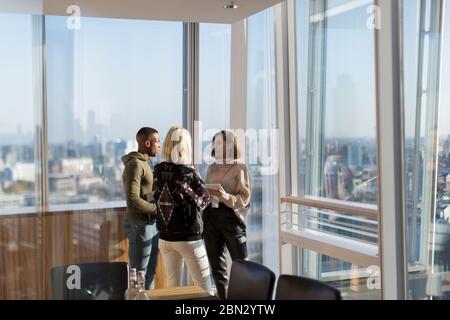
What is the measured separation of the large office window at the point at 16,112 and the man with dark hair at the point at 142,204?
1.47 metres

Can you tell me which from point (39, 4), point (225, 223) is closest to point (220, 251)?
point (225, 223)

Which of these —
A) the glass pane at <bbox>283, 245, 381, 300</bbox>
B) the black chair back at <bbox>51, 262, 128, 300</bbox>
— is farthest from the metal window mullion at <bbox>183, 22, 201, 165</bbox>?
the black chair back at <bbox>51, 262, 128, 300</bbox>

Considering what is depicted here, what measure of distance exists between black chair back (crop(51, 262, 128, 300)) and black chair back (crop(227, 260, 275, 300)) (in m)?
0.55

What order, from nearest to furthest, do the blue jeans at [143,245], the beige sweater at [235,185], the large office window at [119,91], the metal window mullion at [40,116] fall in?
1. the metal window mullion at [40,116]
2. the beige sweater at [235,185]
3. the blue jeans at [143,245]
4. the large office window at [119,91]

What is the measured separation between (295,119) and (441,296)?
1946 millimetres

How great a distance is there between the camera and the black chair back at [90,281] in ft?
8.77

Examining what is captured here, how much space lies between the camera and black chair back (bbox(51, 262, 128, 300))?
105 inches

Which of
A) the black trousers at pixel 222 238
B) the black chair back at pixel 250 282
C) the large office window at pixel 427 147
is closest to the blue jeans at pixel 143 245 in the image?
the black trousers at pixel 222 238

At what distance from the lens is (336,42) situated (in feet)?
15.0

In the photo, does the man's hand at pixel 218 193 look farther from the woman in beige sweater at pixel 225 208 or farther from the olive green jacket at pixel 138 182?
the olive green jacket at pixel 138 182

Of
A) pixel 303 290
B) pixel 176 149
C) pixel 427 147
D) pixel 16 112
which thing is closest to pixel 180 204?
pixel 176 149

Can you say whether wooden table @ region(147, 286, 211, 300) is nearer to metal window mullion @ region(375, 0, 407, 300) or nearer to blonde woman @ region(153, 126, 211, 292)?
blonde woman @ region(153, 126, 211, 292)

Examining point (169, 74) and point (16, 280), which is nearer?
point (16, 280)

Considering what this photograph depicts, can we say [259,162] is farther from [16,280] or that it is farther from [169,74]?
[16,280]
